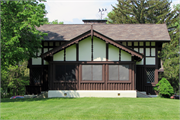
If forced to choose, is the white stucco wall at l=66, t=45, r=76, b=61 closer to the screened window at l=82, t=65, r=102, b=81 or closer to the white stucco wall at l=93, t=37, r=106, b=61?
the screened window at l=82, t=65, r=102, b=81

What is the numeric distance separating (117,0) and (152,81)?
2871cm

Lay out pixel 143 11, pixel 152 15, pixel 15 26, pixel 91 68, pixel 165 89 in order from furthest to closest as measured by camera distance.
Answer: pixel 152 15 < pixel 143 11 < pixel 165 89 < pixel 91 68 < pixel 15 26

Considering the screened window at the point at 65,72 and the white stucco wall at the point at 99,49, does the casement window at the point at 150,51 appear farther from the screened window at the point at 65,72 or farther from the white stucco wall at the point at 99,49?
the screened window at the point at 65,72

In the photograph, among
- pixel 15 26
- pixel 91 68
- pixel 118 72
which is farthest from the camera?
pixel 91 68

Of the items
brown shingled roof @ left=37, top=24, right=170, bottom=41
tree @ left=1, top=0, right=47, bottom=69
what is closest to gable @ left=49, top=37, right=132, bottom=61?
tree @ left=1, top=0, right=47, bottom=69

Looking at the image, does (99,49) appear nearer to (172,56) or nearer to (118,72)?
(118,72)

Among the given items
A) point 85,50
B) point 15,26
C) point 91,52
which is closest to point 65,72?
point 85,50

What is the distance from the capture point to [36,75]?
22484mm

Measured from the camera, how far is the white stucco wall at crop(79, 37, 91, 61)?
19438mm

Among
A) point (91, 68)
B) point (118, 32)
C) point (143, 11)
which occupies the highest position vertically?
point (143, 11)

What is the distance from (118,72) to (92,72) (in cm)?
242

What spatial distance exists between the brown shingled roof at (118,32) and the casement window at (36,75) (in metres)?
3.58

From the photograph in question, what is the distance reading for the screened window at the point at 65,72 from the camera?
19.4 m

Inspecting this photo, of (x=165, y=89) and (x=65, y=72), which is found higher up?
(x=65, y=72)
